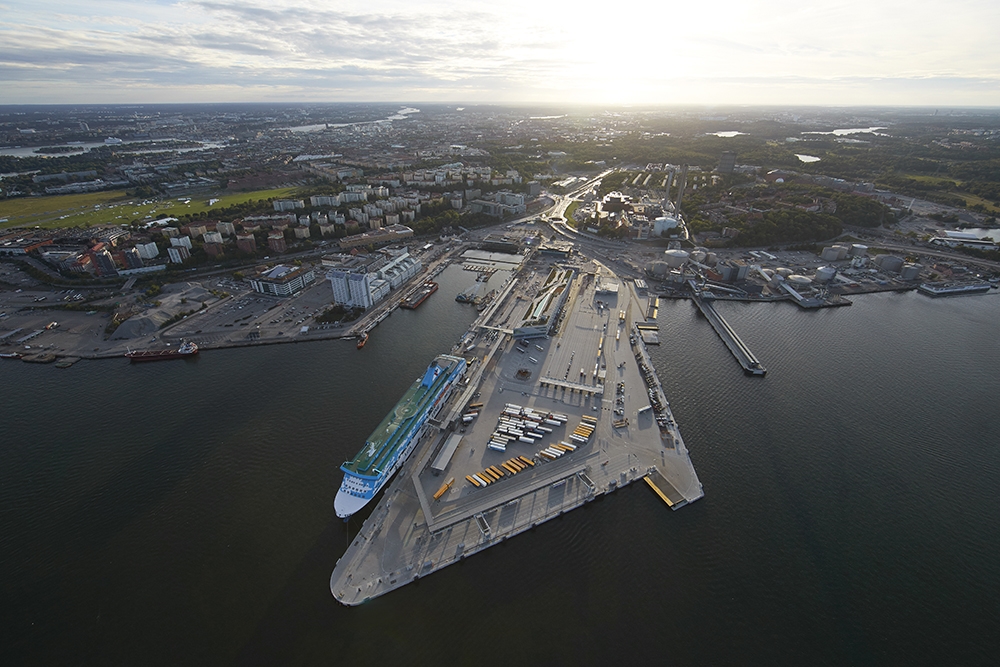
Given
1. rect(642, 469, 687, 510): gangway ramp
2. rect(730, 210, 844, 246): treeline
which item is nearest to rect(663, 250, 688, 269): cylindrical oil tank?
rect(730, 210, 844, 246): treeline

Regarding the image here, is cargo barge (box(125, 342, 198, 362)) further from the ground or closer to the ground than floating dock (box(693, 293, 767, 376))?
further from the ground

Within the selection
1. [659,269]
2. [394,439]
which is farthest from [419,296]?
[659,269]

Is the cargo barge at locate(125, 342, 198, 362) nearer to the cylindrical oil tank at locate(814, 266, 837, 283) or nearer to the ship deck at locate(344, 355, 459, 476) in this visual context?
the ship deck at locate(344, 355, 459, 476)

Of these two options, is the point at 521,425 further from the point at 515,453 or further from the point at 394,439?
the point at 394,439

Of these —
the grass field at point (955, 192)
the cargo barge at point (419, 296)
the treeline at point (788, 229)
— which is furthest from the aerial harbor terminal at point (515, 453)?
the grass field at point (955, 192)

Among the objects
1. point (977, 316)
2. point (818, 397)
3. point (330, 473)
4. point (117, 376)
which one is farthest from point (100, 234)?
point (977, 316)
